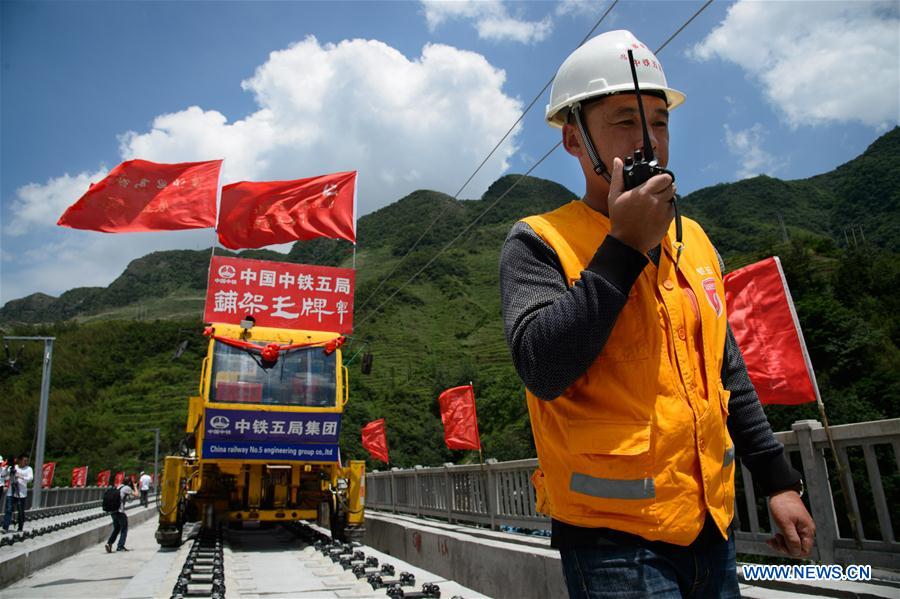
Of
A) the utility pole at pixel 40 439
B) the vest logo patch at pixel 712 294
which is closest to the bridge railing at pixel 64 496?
the utility pole at pixel 40 439

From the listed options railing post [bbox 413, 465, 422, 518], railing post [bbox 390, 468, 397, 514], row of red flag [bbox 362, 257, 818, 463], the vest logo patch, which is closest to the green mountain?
railing post [bbox 390, 468, 397, 514]

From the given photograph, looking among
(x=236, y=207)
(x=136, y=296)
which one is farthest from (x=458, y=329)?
(x=136, y=296)

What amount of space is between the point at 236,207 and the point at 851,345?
1511 inches

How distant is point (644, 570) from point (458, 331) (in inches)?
3998

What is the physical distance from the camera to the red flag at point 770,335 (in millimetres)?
6434

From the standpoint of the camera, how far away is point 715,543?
1382 mm

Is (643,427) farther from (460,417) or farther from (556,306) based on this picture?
(460,417)

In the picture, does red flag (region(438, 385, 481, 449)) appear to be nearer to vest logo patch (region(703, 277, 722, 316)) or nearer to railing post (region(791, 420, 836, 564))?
railing post (region(791, 420, 836, 564))

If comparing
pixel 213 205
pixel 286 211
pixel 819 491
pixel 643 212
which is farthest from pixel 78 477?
pixel 643 212

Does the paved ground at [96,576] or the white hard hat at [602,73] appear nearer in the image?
the white hard hat at [602,73]

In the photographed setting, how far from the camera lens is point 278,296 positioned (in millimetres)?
11688

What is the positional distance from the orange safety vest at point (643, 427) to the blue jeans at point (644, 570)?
0.04 meters

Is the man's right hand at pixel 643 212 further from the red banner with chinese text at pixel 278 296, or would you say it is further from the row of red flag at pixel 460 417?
the row of red flag at pixel 460 417

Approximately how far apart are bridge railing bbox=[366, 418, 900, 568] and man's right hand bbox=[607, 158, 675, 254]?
3.00 ft
